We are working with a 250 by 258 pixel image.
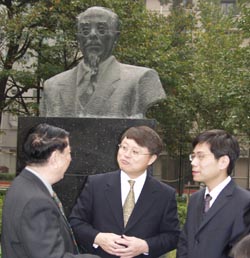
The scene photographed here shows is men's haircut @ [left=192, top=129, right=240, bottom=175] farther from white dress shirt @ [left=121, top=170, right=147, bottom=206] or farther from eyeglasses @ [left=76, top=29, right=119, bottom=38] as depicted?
eyeglasses @ [left=76, top=29, right=119, bottom=38]

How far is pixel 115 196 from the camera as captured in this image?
362cm

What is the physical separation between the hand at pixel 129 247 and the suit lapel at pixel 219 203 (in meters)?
0.41

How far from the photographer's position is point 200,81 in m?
17.1

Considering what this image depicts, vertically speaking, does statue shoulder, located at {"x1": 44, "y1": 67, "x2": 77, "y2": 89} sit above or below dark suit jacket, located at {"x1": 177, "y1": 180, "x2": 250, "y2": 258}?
above

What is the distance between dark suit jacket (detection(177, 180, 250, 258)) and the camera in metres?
3.32

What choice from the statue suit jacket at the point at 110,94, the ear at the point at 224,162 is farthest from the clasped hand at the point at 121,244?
the statue suit jacket at the point at 110,94

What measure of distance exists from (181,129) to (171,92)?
210 cm

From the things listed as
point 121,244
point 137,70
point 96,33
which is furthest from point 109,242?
point 96,33

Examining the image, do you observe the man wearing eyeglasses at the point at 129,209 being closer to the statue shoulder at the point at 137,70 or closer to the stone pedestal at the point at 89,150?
the stone pedestal at the point at 89,150

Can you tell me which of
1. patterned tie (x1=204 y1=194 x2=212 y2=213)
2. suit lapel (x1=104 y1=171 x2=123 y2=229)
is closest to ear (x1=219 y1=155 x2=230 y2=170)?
patterned tie (x1=204 y1=194 x2=212 y2=213)

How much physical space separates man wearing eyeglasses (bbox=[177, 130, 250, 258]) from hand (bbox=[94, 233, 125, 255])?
0.44 metres

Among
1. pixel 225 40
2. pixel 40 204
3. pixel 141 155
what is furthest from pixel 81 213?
pixel 225 40

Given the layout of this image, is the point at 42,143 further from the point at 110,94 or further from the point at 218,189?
the point at 110,94

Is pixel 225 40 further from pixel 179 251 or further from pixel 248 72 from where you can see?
pixel 179 251
